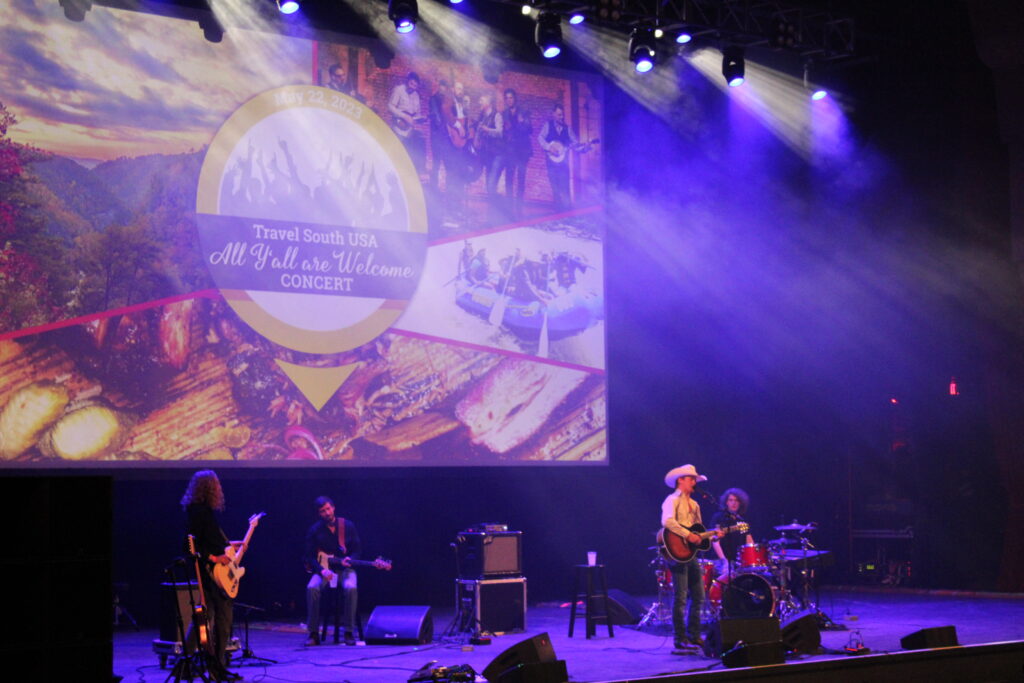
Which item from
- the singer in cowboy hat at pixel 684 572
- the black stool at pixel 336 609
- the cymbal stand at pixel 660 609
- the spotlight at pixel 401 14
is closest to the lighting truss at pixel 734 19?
the spotlight at pixel 401 14

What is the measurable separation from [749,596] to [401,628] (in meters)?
2.97

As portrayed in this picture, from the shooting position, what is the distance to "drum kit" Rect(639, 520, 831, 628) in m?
9.51

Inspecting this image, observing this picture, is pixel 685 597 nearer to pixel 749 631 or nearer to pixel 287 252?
pixel 749 631

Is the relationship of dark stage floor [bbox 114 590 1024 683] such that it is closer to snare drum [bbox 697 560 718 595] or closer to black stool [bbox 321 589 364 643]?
black stool [bbox 321 589 364 643]

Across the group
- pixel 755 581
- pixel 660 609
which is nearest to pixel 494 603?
pixel 660 609

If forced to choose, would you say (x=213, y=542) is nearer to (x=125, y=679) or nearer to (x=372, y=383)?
(x=125, y=679)

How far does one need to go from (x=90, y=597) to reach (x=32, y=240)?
207 inches

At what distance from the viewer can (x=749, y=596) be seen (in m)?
9.54

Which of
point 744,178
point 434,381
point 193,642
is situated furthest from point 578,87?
point 193,642

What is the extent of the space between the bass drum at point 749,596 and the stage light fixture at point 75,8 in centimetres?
727

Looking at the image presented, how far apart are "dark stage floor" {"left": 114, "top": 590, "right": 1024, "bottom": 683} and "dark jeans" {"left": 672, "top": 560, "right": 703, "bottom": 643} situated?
235mm

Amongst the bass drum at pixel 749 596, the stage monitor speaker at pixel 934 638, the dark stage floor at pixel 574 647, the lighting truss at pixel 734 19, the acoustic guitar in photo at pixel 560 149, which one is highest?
the lighting truss at pixel 734 19

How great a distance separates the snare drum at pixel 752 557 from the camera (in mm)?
9750

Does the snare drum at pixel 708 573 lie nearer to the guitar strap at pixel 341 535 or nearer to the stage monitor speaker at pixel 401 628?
the stage monitor speaker at pixel 401 628
